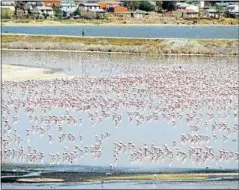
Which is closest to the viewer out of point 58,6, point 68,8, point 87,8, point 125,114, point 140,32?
point 125,114

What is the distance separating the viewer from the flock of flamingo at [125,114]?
43.4 ft

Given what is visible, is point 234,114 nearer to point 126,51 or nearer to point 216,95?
point 216,95

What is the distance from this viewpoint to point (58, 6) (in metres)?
70.2

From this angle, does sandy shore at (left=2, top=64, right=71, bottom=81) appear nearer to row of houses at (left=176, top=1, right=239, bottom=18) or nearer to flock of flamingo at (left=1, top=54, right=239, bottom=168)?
flock of flamingo at (left=1, top=54, right=239, bottom=168)

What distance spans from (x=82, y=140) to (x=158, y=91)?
6.60 meters

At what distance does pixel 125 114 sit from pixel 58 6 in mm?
54949

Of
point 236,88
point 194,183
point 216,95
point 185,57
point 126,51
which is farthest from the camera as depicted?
point 126,51

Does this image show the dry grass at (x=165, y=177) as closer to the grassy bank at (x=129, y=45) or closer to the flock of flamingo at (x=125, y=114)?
the flock of flamingo at (x=125, y=114)

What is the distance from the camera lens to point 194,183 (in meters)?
11.4

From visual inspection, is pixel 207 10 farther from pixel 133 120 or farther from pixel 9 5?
pixel 133 120

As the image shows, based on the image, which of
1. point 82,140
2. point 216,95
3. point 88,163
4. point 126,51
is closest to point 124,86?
point 216,95

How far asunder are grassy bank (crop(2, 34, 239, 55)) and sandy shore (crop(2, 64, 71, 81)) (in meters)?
9.51

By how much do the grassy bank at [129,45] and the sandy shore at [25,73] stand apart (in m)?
9.51

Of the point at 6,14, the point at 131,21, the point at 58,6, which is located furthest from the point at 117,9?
the point at 6,14
